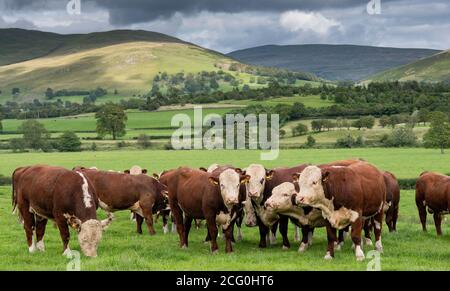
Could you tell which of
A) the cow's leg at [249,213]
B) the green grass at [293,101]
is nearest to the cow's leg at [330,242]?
the cow's leg at [249,213]

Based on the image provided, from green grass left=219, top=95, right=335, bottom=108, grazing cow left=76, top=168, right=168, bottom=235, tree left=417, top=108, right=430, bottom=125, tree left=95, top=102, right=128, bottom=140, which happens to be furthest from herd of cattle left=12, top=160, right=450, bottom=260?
green grass left=219, top=95, right=335, bottom=108

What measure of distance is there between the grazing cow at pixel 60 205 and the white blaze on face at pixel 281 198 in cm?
415

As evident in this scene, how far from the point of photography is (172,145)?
95562 millimetres

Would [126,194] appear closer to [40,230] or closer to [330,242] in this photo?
[40,230]

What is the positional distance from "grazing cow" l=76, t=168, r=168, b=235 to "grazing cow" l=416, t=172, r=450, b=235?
27.8ft

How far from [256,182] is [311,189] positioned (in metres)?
2.23

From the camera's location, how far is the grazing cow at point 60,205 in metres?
13.9

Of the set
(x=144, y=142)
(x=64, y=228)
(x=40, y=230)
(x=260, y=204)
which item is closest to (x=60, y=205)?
(x=64, y=228)

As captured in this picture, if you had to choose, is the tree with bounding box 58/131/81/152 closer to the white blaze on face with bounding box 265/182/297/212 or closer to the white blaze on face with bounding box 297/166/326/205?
the white blaze on face with bounding box 265/182/297/212

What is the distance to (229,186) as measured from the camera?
48.5ft

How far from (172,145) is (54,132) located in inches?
1298

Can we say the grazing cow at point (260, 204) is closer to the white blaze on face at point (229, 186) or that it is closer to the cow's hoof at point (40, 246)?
the white blaze on face at point (229, 186)
